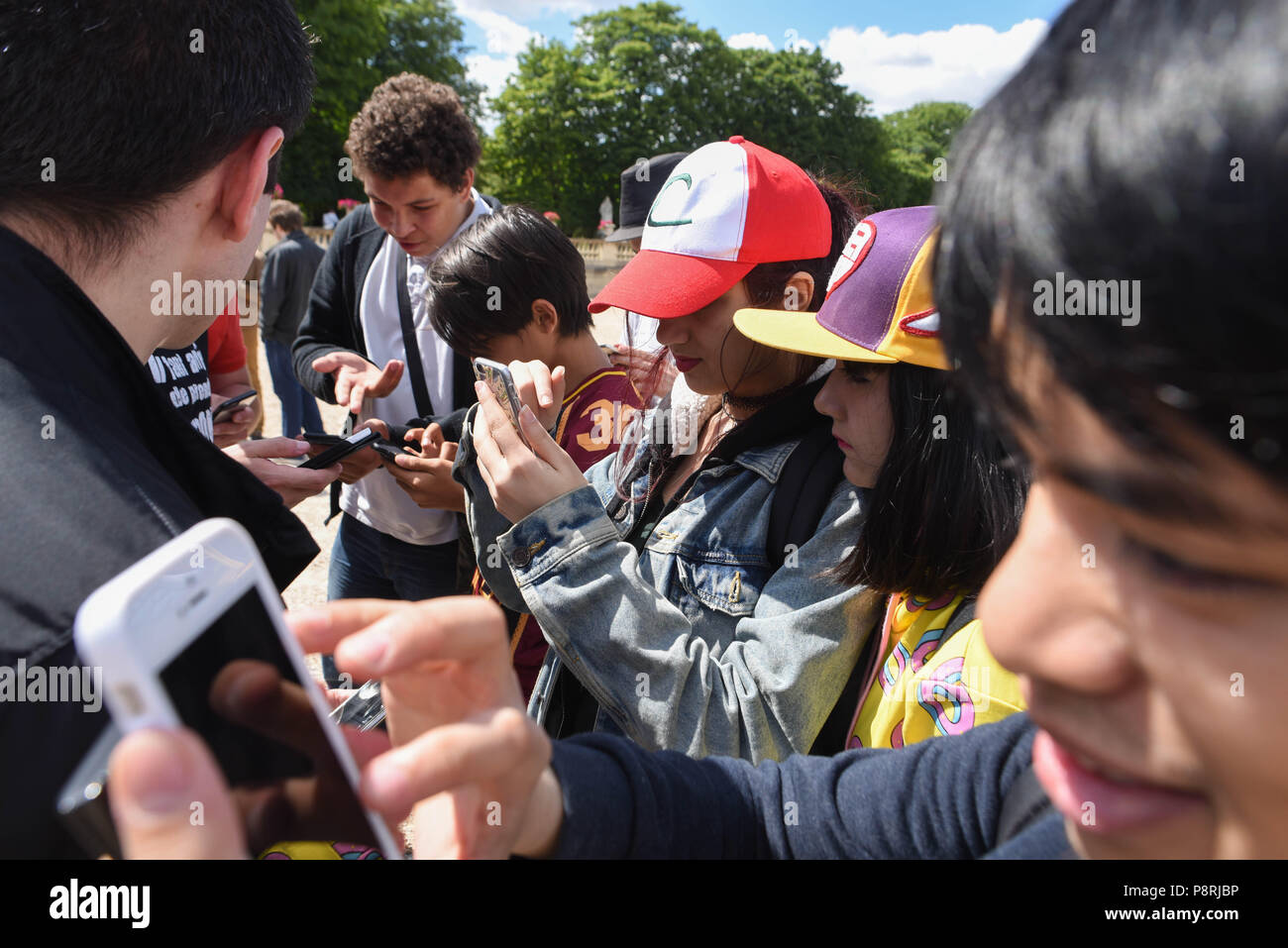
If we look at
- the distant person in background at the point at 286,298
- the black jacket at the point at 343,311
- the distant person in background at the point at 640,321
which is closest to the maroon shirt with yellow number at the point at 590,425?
the distant person in background at the point at 640,321

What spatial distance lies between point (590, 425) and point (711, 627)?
1021 mm

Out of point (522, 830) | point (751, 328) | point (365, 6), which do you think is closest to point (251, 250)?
point (751, 328)

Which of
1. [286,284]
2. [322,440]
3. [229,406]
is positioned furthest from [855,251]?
[286,284]

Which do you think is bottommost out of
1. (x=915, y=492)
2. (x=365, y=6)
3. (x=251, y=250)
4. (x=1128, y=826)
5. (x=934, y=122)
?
(x=1128, y=826)

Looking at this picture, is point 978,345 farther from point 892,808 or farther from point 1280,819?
point 892,808

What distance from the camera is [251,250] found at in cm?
149

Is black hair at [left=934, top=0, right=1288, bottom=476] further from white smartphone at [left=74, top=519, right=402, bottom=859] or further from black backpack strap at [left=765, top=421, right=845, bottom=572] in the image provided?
black backpack strap at [left=765, top=421, right=845, bottom=572]

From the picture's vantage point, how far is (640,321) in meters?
3.38

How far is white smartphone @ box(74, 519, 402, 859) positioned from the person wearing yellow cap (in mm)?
1078

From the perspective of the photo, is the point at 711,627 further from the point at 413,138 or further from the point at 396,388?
the point at 413,138

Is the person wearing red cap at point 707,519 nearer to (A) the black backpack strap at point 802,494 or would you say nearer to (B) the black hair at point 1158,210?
(A) the black backpack strap at point 802,494

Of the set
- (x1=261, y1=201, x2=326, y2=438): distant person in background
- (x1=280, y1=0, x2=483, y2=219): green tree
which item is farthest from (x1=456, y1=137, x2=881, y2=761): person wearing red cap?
(x1=280, y1=0, x2=483, y2=219): green tree

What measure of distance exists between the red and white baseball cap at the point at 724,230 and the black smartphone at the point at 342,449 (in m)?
0.96
